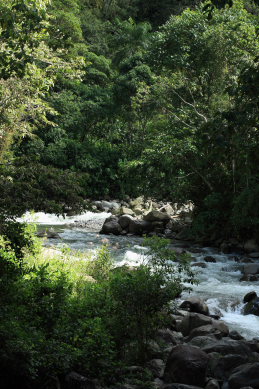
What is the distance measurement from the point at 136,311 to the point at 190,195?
10512mm

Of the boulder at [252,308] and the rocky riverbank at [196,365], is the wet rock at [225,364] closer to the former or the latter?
the rocky riverbank at [196,365]

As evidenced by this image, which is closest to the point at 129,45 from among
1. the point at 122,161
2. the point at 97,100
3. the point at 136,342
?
the point at 97,100

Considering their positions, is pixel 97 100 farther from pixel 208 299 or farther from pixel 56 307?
pixel 56 307

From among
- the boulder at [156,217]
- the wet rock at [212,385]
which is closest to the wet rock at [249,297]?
the wet rock at [212,385]

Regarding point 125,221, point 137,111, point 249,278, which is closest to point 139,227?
point 125,221

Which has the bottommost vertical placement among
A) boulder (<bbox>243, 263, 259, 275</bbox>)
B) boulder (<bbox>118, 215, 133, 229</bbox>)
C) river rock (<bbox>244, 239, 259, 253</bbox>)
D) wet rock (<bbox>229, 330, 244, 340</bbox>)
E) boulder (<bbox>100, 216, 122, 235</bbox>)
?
wet rock (<bbox>229, 330, 244, 340</bbox>)

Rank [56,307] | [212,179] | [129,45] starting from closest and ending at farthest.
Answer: [56,307], [212,179], [129,45]

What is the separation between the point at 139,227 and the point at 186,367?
37.8 ft

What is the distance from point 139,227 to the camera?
16500 mm

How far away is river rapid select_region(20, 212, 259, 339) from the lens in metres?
8.02

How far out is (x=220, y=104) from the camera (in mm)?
15133

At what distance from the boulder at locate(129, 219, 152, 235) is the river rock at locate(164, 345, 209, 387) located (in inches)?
440

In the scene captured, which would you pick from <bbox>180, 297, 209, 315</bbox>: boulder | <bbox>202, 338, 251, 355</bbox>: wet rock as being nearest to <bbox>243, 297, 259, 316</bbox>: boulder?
<bbox>180, 297, 209, 315</bbox>: boulder

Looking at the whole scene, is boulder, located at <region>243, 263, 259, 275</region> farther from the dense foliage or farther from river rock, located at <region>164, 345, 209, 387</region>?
Answer: river rock, located at <region>164, 345, 209, 387</region>
